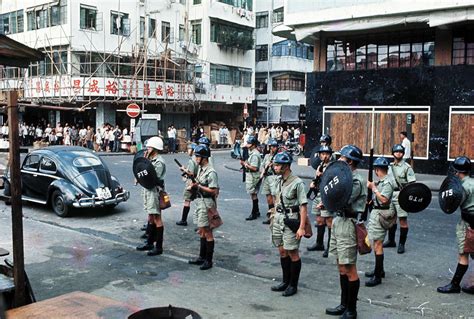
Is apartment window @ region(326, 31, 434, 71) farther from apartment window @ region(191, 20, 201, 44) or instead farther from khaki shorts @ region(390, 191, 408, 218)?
apartment window @ region(191, 20, 201, 44)

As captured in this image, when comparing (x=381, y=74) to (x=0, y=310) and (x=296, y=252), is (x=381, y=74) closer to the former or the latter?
(x=296, y=252)

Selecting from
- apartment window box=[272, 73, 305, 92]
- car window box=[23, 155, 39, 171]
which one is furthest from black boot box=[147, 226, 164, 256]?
apartment window box=[272, 73, 305, 92]

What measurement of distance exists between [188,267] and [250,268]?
0.95m

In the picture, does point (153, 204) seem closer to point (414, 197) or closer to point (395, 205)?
point (395, 205)

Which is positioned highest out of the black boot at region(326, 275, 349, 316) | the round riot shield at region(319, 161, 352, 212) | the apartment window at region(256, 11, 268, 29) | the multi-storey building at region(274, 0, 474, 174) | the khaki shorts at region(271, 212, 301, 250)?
the apartment window at region(256, 11, 268, 29)

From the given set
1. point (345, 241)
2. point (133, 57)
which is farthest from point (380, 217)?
point (133, 57)

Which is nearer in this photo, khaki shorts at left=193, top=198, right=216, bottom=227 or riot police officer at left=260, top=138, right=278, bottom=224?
khaki shorts at left=193, top=198, right=216, bottom=227

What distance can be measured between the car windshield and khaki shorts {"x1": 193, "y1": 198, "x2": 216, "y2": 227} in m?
5.38

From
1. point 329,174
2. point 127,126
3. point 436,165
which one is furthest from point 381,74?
point 127,126

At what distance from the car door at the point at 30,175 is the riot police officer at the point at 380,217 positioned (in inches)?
335

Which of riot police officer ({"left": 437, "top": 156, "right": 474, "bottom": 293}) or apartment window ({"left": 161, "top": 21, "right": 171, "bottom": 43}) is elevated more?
apartment window ({"left": 161, "top": 21, "right": 171, "bottom": 43})

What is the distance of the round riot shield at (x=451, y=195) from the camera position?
267 inches

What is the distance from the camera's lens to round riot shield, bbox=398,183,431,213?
7301 mm

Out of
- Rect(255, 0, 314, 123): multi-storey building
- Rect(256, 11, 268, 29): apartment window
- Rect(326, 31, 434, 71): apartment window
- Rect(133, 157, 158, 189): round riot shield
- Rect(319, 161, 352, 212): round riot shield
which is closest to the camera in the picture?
Rect(319, 161, 352, 212): round riot shield
